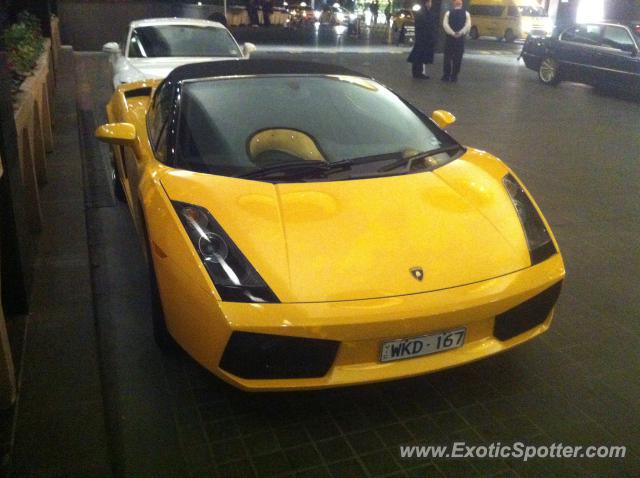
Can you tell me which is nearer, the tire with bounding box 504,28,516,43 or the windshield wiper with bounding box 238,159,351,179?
the windshield wiper with bounding box 238,159,351,179

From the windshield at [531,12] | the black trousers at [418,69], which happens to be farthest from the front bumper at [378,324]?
the windshield at [531,12]

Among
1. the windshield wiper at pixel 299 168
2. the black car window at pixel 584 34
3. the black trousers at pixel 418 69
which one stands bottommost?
the black trousers at pixel 418 69

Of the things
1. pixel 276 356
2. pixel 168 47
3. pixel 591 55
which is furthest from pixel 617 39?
pixel 276 356

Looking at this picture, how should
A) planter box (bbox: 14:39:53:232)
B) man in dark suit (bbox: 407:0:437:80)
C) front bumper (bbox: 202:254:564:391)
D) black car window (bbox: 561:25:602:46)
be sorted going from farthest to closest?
man in dark suit (bbox: 407:0:437:80) → black car window (bbox: 561:25:602:46) → planter box (bbox: 14:39:53:232) → front bumper (bbox: 202:254:564:391)

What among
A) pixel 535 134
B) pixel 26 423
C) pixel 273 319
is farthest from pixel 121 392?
pixel 535 134

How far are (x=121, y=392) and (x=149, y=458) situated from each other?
0.47 meters

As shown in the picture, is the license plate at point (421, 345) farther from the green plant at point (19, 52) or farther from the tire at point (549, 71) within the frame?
the tire at point (549, 71)

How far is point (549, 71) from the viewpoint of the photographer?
13.1 m

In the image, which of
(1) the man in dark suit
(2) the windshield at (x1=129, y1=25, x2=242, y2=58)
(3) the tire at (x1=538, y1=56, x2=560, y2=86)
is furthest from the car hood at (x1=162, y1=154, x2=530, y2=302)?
(3) the tire at (x1=538, y1=56, x2=560, y2=86)

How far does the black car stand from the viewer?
11305mm

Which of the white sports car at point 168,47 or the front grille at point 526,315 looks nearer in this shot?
the front grille at point 526,315

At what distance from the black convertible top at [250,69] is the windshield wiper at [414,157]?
931 mm

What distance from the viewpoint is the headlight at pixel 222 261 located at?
2270 mm

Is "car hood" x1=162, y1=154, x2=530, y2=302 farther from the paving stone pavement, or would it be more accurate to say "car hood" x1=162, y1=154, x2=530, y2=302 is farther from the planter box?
the planter box
